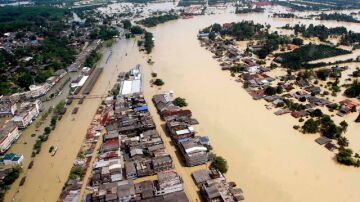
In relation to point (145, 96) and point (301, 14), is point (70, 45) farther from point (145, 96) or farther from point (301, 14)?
point (301, 14)

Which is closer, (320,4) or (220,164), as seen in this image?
(220,164)

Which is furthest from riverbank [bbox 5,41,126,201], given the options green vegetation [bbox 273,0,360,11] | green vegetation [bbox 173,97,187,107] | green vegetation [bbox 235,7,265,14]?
green vegetation [bbox 273,0,360,11]

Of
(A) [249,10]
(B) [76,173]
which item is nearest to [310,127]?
(B) [76,173]

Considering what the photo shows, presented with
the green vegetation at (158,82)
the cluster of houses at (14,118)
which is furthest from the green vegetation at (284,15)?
the cluster of houses at (14,118)

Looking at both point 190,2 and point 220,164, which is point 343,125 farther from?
point 190,2

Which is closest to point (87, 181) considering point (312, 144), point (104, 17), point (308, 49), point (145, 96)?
point (145, 96)
